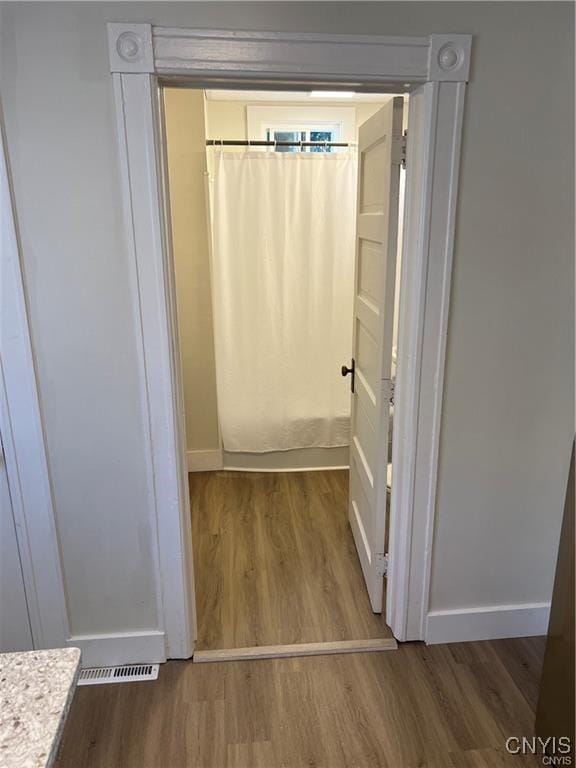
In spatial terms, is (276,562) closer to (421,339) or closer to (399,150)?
(421,339)

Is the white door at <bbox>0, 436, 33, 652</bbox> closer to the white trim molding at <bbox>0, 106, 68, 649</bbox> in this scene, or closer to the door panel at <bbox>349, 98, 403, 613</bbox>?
the white trim molding at <bbox>0, 106, 68, 649</bbox>

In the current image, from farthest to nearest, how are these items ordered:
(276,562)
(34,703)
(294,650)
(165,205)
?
(276,562)
(294,650)
(165,205)
(34,703)

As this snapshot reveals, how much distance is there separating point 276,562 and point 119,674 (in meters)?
0.89

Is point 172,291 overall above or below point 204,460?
above

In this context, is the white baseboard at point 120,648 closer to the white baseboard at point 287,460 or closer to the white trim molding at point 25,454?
the white trim molding at point 25,454

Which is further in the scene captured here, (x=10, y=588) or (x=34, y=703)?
(x=10, y=588)

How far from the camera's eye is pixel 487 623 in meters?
2.13

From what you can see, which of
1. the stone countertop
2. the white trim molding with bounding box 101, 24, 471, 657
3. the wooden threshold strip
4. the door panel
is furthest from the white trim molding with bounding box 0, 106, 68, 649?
the door panel

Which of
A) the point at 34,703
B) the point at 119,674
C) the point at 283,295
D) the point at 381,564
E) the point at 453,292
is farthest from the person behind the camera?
the point at 283,295

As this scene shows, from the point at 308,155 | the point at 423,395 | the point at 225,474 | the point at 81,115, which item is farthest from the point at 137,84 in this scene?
the point at 225,474

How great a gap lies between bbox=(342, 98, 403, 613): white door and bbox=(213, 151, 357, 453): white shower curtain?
674 mm

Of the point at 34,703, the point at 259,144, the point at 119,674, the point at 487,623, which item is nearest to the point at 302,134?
the point at 259,144

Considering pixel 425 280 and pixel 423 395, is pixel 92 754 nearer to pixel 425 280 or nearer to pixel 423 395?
pixel 423 395

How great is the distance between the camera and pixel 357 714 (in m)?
1.83
